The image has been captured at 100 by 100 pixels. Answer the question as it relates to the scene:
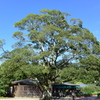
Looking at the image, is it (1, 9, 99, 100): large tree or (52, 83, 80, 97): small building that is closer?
(1, 9, 99, 100): large tree

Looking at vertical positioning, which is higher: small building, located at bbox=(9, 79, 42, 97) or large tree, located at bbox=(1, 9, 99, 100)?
large tree, located at bbox=(1, 9, 99, 100)

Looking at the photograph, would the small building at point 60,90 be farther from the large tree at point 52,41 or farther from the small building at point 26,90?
the large tree at point 52,41

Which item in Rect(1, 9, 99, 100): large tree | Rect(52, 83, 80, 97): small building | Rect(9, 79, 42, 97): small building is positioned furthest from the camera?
Rect(52, 83, 80, 97): small building

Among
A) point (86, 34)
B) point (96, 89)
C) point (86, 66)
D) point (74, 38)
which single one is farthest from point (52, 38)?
point (96, 89)

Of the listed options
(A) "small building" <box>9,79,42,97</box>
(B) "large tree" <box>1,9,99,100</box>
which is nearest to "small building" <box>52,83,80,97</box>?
(A) "small building" <box>9,79,42,97</box>

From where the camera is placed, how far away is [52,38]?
15.5m

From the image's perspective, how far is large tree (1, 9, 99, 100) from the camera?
14305 mm

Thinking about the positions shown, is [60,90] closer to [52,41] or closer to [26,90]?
[26,90]

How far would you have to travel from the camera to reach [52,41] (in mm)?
15844

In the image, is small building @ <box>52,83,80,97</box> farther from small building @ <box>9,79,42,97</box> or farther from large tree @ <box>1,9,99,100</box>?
large tree @ <box>1,9,99,100</box>

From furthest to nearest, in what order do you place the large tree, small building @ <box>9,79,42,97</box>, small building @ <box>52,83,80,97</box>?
small building @ <box>52,83,80,97</box> < small building @ <box>9,79,42,97</box> < the large tree

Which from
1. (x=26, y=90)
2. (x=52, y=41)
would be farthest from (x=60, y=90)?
(x=52, y=41)

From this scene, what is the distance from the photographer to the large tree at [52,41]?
1430cm

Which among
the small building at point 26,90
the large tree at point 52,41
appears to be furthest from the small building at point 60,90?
the large tree at point 52,41
